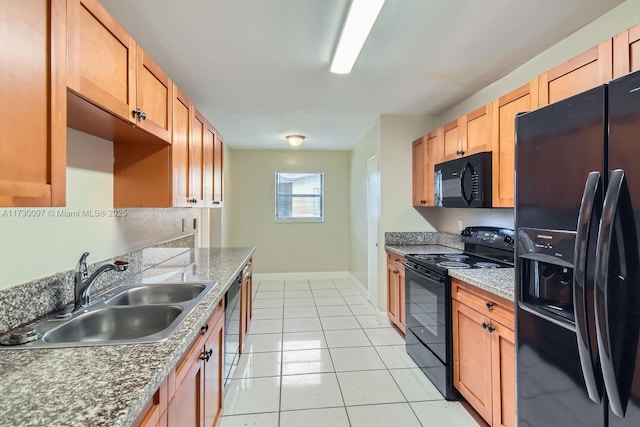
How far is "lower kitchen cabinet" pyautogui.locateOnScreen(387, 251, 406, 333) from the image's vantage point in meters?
3.17

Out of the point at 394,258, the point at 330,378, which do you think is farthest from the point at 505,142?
the point at 330,378

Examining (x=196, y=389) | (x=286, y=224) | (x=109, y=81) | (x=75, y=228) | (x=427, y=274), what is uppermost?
(x=109, y=81)

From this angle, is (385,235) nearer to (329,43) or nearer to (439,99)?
(439,99)

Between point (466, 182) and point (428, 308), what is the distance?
3.55ft

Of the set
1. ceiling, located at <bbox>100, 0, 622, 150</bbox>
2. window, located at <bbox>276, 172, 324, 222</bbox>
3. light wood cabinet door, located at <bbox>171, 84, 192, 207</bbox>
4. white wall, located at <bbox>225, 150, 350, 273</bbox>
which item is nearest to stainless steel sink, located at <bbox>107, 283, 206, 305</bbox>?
light wood cabinet door, located at <bbox>171, 84, 192, 207</bbox>

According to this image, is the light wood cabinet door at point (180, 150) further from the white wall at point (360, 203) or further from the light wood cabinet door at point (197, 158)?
the white wall at point (360, 203)

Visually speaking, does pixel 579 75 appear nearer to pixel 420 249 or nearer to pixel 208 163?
pixel 420 249

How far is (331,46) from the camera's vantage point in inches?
84.3

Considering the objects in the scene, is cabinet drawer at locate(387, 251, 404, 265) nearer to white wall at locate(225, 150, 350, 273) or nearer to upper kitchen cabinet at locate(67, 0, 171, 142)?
upper kitchen cabinet at locate(67, 0, 171, 142)

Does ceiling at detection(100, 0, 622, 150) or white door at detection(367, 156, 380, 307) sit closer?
ceiling at detection(100, 0, 622, 150)

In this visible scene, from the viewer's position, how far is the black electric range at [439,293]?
7.23 feet

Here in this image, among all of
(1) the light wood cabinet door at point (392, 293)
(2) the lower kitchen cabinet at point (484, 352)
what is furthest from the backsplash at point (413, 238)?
(2) the lower kitchen cabinet at point (484, 352)

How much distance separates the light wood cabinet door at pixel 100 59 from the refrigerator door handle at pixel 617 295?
178cm

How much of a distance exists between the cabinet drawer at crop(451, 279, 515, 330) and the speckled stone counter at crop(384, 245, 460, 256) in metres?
0.85
